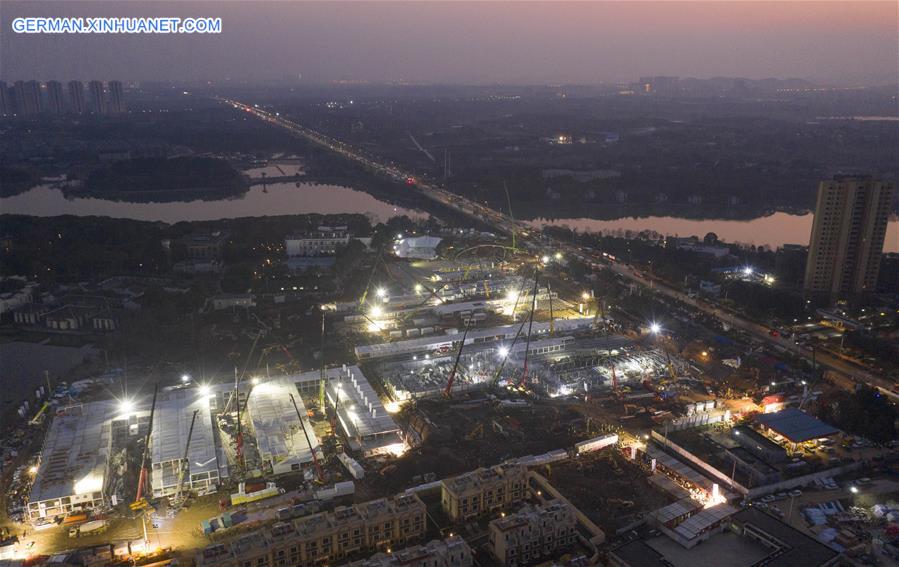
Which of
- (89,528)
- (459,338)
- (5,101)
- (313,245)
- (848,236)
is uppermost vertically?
(5,101)

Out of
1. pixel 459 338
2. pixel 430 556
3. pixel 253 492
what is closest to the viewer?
pixel 430 556

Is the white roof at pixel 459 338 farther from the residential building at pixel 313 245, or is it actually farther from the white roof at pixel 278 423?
the residential building at pixel 313 245

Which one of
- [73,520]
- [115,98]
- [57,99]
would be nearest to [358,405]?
[73,520]

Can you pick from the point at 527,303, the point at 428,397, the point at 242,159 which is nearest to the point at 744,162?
the point at 527,303

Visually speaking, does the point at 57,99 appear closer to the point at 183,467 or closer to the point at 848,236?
the point at 183,467

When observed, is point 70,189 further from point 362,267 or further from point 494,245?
point 494,245

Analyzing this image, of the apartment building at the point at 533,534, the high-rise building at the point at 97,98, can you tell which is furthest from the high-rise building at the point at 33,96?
the apartment building at the point at 533,534

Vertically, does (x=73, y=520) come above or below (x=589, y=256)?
below
